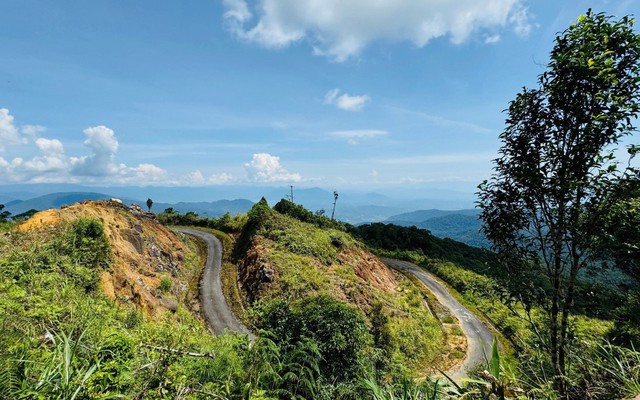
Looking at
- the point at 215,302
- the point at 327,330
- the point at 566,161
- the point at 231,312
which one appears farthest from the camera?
the point at 215,302

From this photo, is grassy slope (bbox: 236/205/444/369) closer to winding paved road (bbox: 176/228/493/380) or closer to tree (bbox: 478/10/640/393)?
winding paved road (bbox: 176/228/493/380)

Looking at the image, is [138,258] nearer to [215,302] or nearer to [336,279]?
[215,302]

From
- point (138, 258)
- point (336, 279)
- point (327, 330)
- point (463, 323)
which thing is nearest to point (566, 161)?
point (327, 330)

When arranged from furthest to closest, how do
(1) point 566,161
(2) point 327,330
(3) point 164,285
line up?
(3) point 164,285, (2) point 327,330, (1) point 566,161

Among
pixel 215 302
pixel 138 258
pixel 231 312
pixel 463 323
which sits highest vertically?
pixel 138 258

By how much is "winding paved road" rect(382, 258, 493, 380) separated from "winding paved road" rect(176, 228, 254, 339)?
1642 centimetres

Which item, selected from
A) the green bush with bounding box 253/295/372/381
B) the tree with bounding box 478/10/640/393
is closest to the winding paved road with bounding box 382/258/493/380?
the green bush with bounding box 253/295/372/381

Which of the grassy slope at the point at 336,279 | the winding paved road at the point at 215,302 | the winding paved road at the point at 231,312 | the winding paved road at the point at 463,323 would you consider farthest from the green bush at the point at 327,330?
the winding paved road at the point at 463,323

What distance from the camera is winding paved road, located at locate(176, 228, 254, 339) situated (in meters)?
23.4

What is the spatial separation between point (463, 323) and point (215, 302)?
28248 mm

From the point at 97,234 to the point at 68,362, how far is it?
19248mm

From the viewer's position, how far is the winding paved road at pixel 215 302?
2341 cm

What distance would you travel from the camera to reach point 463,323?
35719 mm

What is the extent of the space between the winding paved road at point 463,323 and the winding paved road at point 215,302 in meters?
16.4
